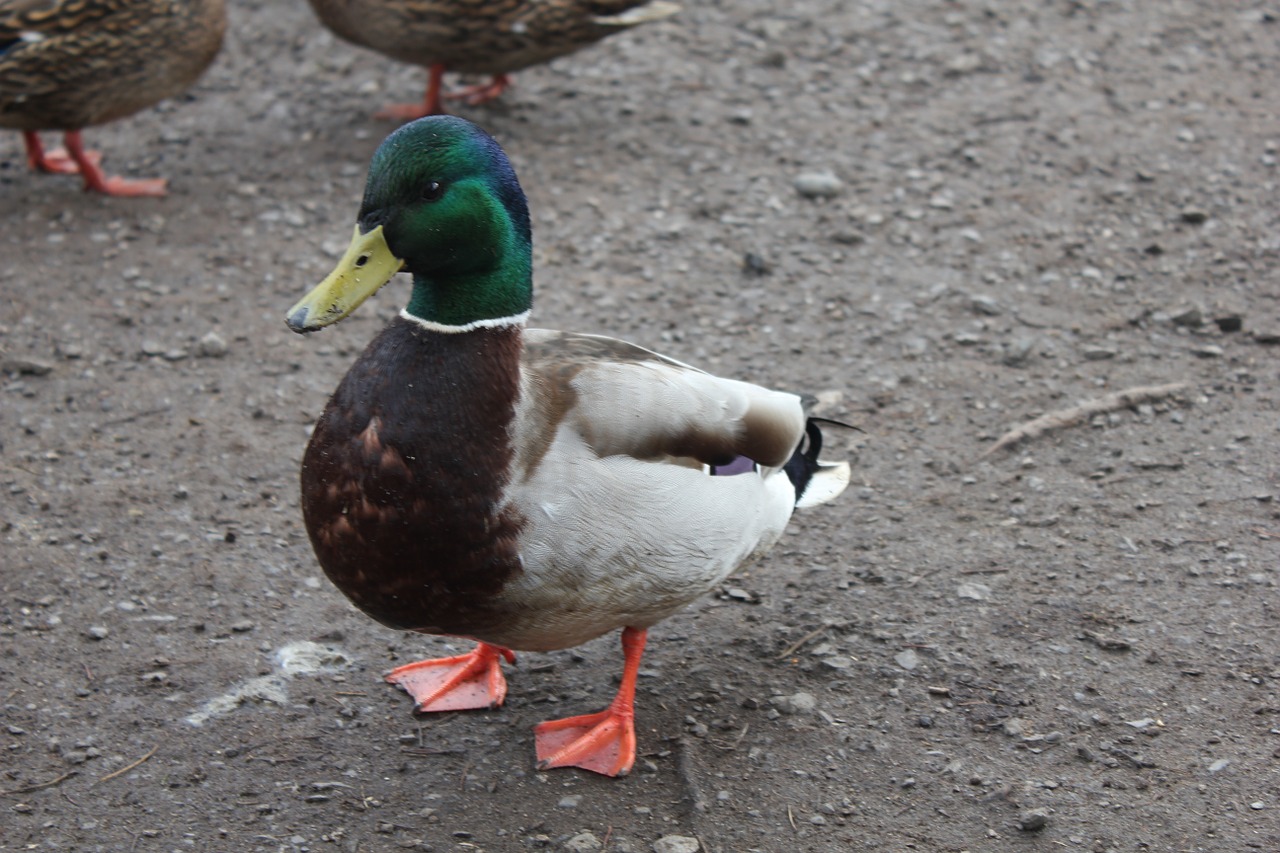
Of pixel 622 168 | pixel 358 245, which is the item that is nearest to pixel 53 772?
pixel 358 245

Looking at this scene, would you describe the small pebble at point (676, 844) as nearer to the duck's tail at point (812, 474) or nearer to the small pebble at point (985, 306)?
the duck's tail at point (812, 474)

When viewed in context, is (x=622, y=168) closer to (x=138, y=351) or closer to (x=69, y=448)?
(x=138, y=351)

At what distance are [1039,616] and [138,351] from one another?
328 centimetres

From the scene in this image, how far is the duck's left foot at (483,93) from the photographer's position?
265 inches

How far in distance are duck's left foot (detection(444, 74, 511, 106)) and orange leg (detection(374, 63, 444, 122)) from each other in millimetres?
164

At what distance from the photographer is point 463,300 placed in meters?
2.92

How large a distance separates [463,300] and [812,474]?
1.23 metres

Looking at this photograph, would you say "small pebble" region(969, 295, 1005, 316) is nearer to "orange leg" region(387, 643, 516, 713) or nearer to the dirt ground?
the dirt ground

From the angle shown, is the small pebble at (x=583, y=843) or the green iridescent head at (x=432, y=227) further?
the small pebble at (x=583, y=843)

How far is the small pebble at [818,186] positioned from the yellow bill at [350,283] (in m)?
3.41

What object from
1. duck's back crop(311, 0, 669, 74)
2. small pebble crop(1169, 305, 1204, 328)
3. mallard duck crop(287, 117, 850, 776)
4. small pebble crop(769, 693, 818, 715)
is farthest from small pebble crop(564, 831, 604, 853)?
duck's back crop(311, 0, 669, 74)

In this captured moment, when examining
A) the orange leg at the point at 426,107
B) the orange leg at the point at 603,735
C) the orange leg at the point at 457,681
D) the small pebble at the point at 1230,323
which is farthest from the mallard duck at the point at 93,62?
the small pebble at the point at 1230,323

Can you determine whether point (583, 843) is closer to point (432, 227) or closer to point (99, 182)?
point (432, 227)

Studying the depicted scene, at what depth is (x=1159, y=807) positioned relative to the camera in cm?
306
